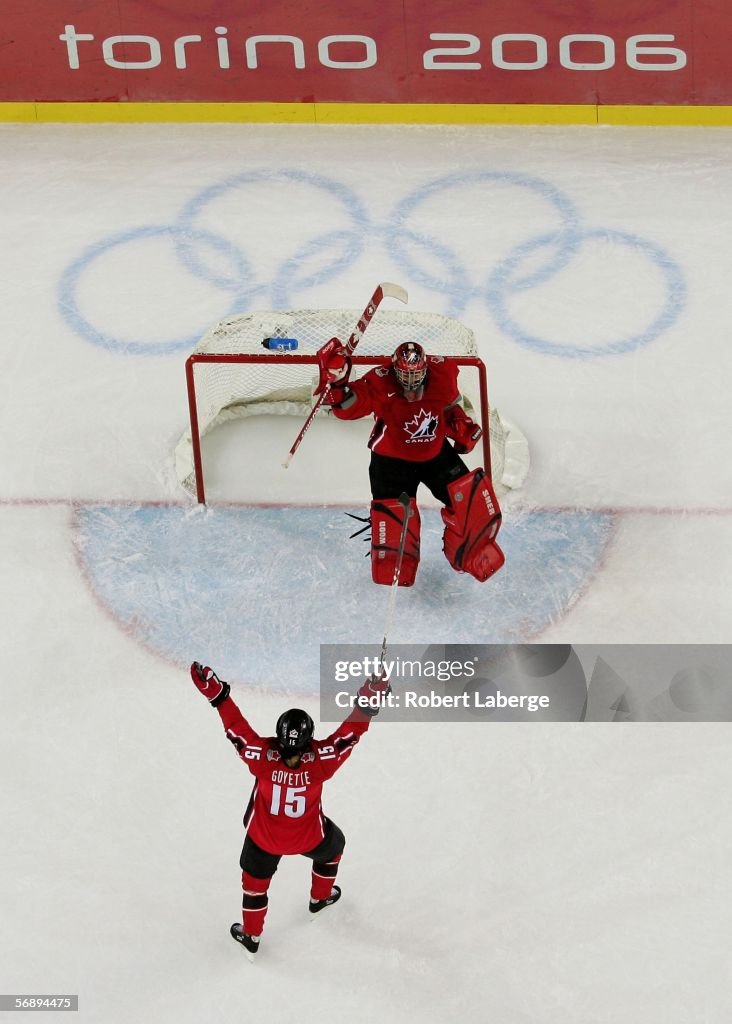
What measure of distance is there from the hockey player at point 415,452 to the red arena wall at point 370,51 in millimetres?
2600

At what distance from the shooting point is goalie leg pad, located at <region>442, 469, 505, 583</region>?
18.2 feet

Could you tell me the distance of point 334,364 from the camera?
540 cm

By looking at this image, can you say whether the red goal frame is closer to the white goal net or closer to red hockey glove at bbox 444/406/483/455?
the white goal net

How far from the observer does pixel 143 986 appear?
4.66m

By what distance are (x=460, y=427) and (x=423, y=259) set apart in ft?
6.20

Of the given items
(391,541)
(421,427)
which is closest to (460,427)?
(421,427)

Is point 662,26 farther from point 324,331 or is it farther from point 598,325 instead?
point 324,331

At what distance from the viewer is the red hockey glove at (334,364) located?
541 cm

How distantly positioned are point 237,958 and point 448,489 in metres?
1.72

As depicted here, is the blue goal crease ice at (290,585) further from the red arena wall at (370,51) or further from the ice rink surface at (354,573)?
the red arena wall at (370,51)

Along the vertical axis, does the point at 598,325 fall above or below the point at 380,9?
below

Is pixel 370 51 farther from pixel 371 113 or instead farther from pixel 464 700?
pixel 464 700

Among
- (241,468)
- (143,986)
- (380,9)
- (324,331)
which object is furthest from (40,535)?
(380,9)

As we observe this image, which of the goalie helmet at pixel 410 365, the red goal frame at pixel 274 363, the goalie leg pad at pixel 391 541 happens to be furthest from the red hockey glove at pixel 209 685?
the red goal frame at pixel 274 363
